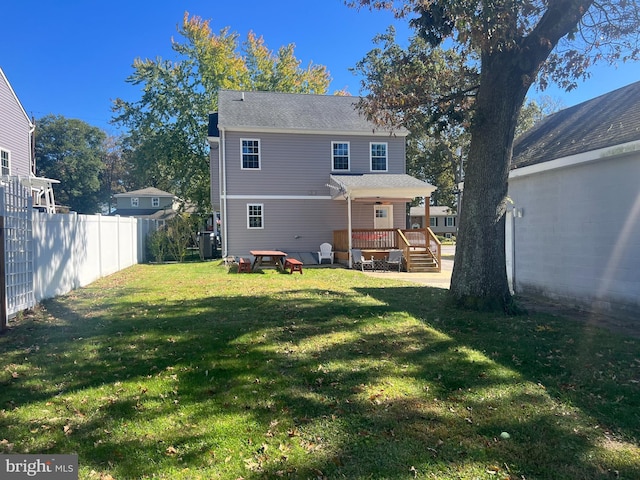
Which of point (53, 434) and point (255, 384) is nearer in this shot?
point (53, 434)

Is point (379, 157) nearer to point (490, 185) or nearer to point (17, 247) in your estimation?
point (490, 185)

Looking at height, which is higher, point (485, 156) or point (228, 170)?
point (228, 170)

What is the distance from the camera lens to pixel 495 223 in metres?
7.72

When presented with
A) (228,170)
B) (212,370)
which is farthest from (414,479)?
(228,170)

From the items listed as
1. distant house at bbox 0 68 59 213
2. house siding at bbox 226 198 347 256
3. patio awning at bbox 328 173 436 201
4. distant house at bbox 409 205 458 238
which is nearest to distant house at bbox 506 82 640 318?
patio awning at bbox 328 173 436 201

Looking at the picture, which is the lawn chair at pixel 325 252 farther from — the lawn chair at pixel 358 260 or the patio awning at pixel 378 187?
the patio awning at pixel 378 187

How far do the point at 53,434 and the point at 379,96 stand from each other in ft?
30.0

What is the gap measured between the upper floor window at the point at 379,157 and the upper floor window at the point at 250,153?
5.52m

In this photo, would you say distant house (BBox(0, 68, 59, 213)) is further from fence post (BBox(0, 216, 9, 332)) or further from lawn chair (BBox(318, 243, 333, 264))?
fence post (BBox(0, 216, 9, 332))

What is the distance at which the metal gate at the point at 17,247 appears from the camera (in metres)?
6.68

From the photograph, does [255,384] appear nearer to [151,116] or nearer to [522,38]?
[522,38]

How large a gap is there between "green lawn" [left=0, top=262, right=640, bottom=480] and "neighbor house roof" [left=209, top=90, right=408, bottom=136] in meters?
13.7

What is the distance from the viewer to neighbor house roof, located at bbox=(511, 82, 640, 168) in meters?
7.83

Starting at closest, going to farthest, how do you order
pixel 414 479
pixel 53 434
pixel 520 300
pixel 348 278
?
pixel 414 479 → pixel 53 434 → pixel 520 300 → pixel 348 278
